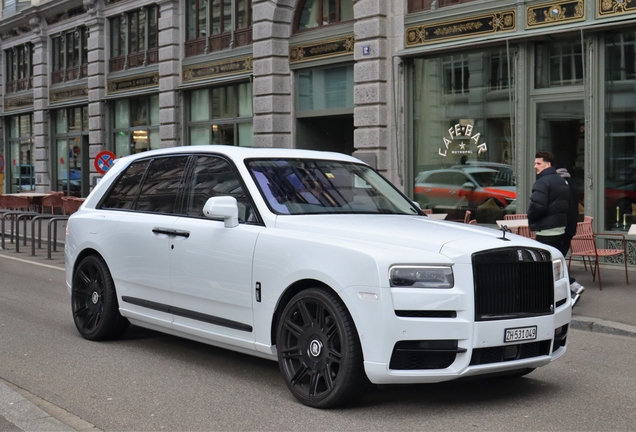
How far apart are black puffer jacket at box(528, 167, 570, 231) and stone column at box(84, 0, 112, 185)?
70.1ft

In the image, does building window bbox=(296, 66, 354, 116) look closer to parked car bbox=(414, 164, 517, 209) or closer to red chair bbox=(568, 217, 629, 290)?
parked car bbox=(414, 164, 517, 209)

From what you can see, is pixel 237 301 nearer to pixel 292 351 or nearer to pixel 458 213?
pixel 292 351

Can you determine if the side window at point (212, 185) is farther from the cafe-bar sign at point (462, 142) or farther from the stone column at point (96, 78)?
the stone column at point (96, 78)

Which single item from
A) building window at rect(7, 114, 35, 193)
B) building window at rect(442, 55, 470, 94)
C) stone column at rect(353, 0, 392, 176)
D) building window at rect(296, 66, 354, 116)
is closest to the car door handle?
building window at rect(442, 55, 470, 94)

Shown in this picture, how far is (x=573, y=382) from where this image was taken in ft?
22.1

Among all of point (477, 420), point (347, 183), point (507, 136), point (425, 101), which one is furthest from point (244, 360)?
point (425, 101)

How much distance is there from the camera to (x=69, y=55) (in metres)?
32.0

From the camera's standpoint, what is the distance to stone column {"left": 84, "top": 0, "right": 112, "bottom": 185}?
1160 inches

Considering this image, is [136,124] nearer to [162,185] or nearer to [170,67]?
[170,67]

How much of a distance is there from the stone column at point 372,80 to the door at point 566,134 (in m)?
3.81

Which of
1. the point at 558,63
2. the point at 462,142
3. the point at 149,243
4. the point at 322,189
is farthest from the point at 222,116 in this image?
the point at 322,189

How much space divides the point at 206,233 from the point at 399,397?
75.4 inches

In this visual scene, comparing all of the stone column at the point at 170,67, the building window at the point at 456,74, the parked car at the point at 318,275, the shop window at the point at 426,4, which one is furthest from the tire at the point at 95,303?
the stone column at the point at 170,67

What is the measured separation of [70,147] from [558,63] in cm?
2186
